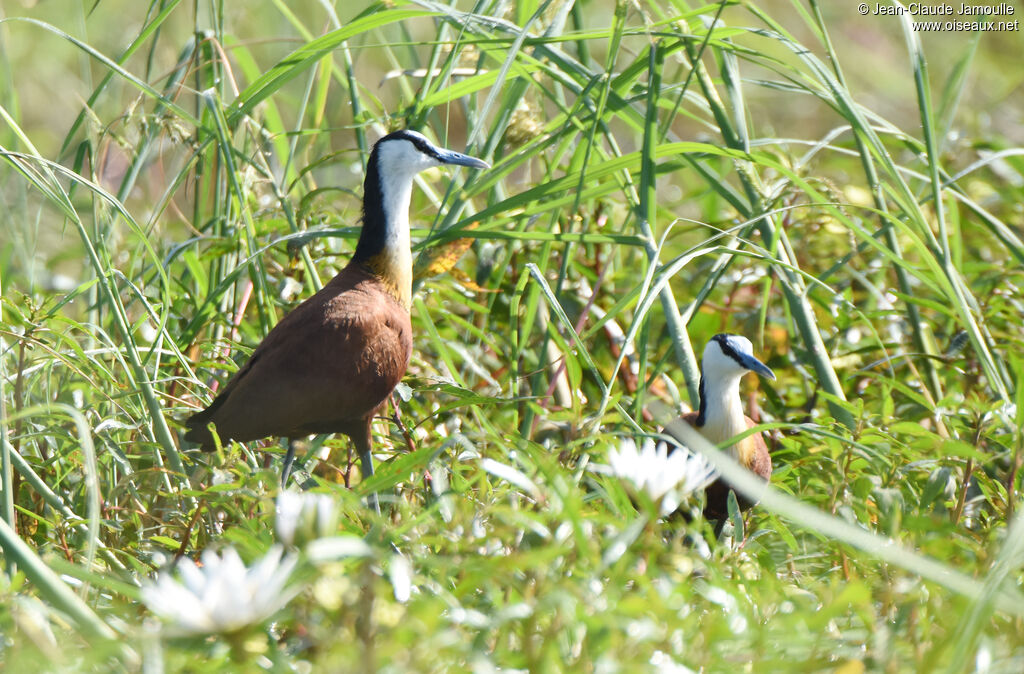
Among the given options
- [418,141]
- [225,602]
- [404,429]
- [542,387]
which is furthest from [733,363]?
[225,602]

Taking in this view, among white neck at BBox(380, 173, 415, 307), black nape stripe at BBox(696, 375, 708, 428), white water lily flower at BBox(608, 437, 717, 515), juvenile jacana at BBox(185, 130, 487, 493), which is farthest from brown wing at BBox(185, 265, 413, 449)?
white water lily flower at BBox(608, 437, 717, 515)

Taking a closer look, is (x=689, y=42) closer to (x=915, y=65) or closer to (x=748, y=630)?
(x=915, y=65)

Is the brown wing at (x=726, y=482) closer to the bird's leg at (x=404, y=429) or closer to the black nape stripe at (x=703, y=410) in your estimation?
the black nape stripe at (x=703, y=410)

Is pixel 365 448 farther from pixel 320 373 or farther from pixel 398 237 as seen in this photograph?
pixel 398 237

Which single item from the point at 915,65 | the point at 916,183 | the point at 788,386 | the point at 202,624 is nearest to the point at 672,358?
the point at 788,386

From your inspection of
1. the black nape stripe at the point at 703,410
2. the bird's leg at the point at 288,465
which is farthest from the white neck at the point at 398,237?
the black nape stripe at the point at 703,410

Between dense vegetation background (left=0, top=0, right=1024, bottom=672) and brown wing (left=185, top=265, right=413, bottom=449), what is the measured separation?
0.06 m

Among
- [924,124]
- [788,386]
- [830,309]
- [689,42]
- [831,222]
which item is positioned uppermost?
[689,42]

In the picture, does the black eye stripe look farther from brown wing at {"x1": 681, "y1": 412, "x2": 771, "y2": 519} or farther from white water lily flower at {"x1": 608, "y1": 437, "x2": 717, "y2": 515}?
white water lily flower at {"x1": 608, "y1": 437, "x2": 717, "y2": 515}

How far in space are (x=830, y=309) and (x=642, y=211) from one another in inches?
33.0

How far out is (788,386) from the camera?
273cm

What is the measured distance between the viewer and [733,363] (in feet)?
7.63

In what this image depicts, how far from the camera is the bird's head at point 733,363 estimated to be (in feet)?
7.62

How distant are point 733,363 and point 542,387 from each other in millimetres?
480
